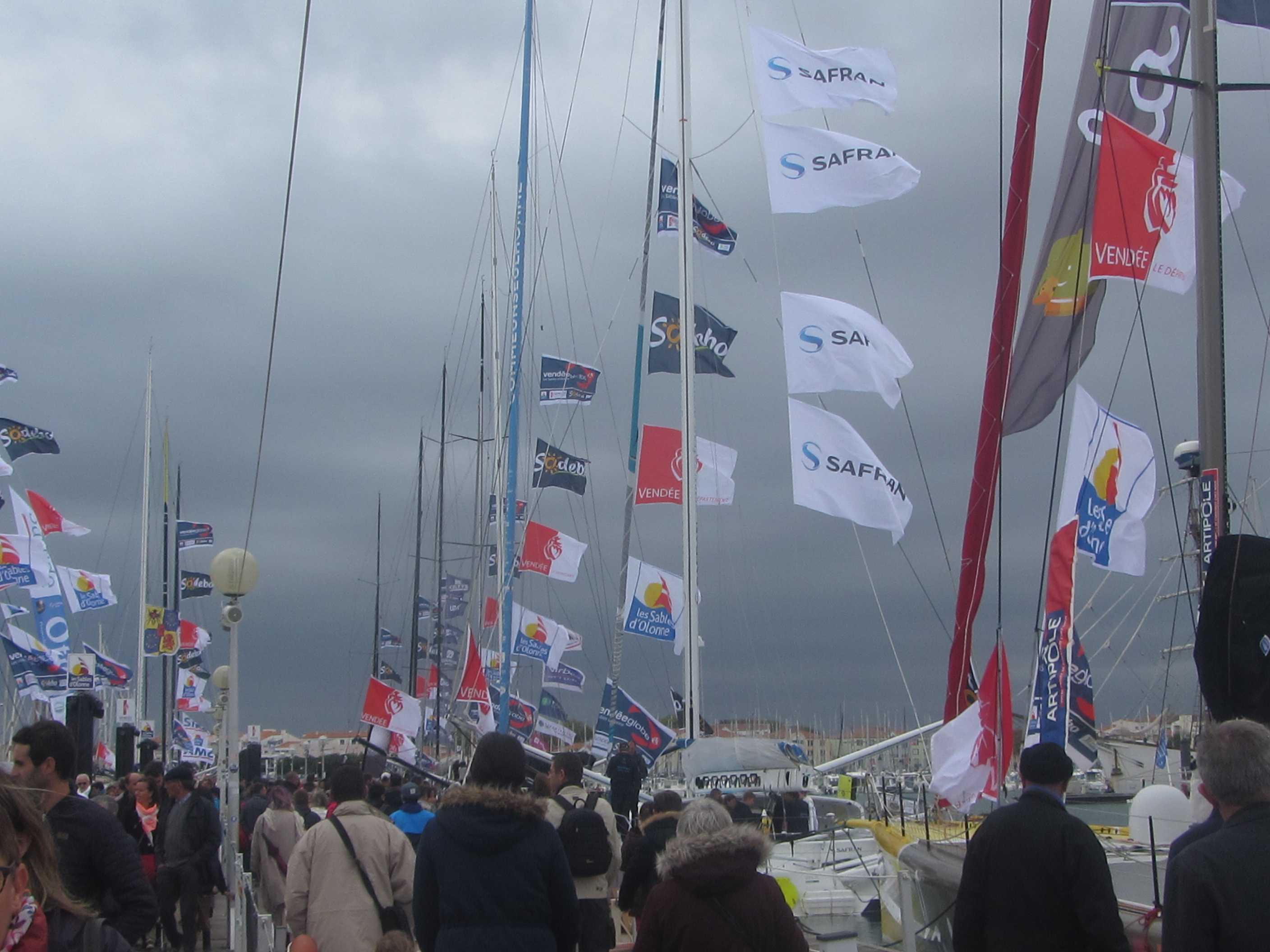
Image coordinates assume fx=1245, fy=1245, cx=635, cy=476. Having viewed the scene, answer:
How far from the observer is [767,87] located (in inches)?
547

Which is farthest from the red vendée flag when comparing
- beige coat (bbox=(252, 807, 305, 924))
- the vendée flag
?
beige coat (bbox=(252, 807, 305, 924))

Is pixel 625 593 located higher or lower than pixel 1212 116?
lower

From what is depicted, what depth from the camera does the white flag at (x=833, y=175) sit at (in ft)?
44.0

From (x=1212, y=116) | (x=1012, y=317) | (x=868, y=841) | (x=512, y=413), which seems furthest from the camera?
(x=512, y=413)

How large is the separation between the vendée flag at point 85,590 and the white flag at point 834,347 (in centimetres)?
2129

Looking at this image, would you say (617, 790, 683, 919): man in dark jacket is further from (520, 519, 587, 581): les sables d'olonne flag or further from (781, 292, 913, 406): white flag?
(520, 519, 587, 581): les sables d'olonne flag

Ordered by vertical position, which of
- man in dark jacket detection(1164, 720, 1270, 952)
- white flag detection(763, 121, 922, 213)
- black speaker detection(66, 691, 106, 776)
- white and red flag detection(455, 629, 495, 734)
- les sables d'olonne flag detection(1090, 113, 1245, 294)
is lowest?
white and red flag detection(455, 629, 495, 734)

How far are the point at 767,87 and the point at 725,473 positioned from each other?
5.72 meters

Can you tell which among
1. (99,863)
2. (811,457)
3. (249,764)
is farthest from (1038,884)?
(249,764)

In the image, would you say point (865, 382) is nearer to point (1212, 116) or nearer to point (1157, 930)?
point (1212, 116)

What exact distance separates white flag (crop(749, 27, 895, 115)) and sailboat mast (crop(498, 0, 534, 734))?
1053cm

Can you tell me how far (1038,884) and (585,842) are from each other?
117 inches

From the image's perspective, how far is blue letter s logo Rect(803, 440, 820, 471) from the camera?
12461mm

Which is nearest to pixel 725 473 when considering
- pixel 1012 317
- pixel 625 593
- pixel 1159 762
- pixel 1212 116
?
pixel 625 593
